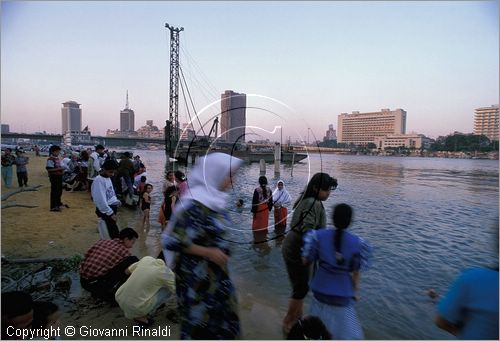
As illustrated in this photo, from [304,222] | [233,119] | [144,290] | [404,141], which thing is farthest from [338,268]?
[404,141]

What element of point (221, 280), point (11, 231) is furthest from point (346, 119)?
point (221, 280)

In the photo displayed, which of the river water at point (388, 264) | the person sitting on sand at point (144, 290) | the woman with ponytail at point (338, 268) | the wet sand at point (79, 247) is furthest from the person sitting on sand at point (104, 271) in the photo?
the woman with ponytail at point (338, 268)

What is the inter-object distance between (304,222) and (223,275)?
71.3 inches

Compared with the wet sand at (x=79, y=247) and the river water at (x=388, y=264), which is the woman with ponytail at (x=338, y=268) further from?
the wet sand at (x=79, y=247)

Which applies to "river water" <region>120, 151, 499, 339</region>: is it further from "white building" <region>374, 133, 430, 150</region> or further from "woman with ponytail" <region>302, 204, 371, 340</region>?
"white building" <region>374, 133, 430, 150</region>

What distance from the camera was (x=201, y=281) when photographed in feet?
7.54

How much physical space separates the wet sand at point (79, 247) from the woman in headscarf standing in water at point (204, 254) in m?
2.20

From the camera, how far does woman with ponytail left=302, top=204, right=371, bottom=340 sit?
3.05m

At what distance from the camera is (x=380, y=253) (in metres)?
9.48

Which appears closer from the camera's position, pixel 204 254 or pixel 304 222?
pixel 204 254

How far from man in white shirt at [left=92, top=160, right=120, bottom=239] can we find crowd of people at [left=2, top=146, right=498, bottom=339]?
134 centimetres

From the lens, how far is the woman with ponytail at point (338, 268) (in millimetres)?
3049

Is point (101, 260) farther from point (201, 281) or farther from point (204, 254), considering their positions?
point (204, 254)

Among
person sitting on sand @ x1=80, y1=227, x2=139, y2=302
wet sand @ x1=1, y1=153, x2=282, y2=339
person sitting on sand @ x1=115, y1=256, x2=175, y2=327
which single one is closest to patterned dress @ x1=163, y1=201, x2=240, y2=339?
person sitting on sand @ x1=115, y1=256, x2=175, y2=327
